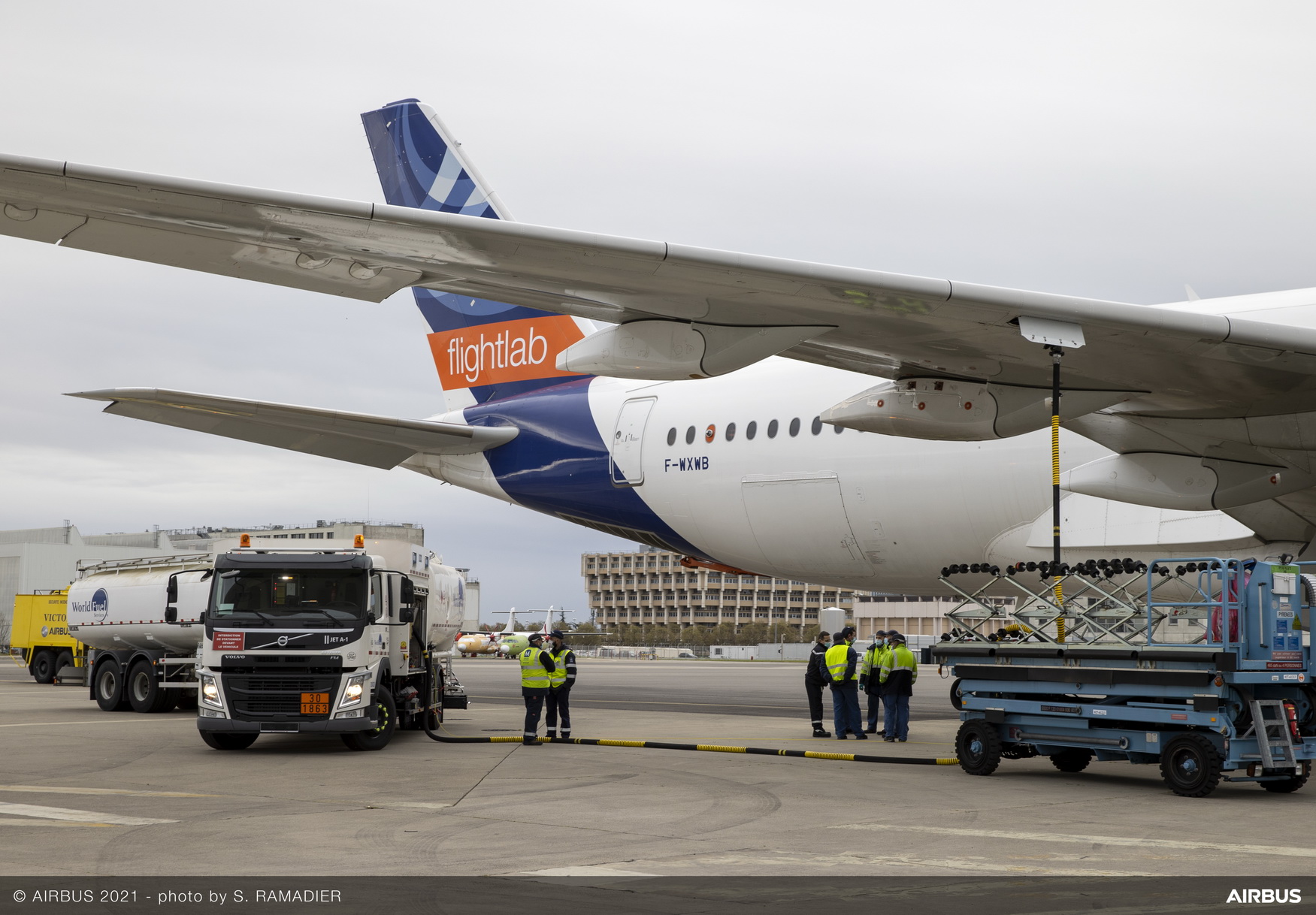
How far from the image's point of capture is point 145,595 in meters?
23.3

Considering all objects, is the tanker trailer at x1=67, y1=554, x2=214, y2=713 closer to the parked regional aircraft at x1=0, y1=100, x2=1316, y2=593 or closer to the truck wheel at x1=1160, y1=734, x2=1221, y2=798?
the parked regional aircraft at x1=0, y1=100, x2=1316, y2=593

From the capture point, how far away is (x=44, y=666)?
115 ft

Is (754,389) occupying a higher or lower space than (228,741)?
higher

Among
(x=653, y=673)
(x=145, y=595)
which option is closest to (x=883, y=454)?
(x=145, y=595)

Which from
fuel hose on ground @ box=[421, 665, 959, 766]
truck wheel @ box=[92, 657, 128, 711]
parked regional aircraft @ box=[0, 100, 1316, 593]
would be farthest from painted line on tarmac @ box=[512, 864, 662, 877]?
truck wheel @ box=[92, 657, 128, 711]

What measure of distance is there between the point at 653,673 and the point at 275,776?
3431 centimetres

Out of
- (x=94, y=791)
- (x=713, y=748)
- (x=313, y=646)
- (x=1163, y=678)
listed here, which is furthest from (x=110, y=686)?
(x=1163, y=678)

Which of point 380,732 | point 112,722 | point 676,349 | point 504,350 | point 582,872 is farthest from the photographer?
point 504,350

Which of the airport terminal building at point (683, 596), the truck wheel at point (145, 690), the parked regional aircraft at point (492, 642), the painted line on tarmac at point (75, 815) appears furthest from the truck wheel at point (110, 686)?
the airport terminal building at point (683, 596)

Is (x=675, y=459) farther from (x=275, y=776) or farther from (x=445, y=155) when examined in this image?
(x=275, y=776)

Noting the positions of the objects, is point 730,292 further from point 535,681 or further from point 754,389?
point 754,389

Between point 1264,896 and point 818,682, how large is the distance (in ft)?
35.7

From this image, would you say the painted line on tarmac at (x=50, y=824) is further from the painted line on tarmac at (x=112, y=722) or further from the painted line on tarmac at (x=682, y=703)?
the painted line on tarmac at (x=682, y=703)

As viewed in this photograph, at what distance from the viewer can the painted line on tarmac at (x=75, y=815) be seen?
9.50 metres
